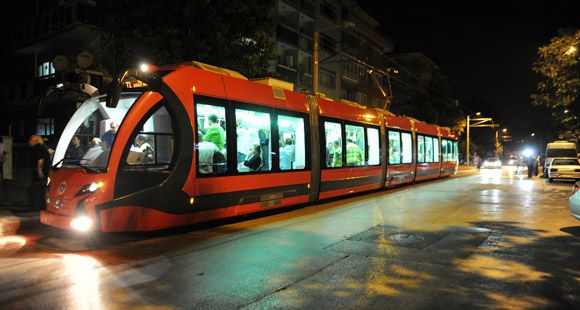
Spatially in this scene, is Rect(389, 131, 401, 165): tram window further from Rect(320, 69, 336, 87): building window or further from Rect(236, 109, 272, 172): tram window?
Rect(320, 69, 336, 87): building window

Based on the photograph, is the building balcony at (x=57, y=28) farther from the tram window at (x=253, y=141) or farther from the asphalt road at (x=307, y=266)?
the asphalt road at (x=307, y=266)

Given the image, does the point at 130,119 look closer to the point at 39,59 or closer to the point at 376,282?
the point at 376,282

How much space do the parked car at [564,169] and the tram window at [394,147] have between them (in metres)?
10.9

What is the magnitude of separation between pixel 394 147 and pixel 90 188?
12.7m

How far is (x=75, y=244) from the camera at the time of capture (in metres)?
7.79

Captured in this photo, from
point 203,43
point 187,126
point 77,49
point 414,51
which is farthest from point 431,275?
point 414,51

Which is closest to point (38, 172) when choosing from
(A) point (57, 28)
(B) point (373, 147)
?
(B) point (373, 147)

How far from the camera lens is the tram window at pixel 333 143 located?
12.8 metres

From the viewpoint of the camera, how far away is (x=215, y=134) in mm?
8945

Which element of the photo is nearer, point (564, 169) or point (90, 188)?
point (90, 188)

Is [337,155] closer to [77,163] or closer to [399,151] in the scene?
[399,151]

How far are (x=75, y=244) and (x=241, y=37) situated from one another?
894 centimetres

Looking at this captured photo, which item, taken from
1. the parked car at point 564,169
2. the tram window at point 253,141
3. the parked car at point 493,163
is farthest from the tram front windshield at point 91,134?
the parked car at point 493,163

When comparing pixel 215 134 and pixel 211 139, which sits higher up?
pixel 215 134
